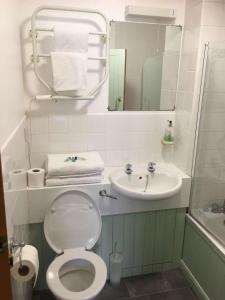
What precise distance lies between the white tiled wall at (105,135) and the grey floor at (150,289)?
3.18 feet

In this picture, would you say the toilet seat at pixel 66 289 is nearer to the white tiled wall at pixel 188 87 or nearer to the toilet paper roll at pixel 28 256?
the toilet paper roll at pixel 28 256

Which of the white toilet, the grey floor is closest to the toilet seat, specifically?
the white toilet

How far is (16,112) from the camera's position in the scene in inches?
63.9

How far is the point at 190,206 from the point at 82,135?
3.44 ft

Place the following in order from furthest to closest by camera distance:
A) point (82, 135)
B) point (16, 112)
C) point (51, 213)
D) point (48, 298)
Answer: point (82, 135)
point (48, 298)
point (51, 213)
point (16, 112)

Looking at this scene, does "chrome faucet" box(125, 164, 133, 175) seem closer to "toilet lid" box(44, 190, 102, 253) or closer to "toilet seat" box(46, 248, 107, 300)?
"toilet lid" box(44, 190, 102, 253)

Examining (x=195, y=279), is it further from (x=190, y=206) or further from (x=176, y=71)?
(x=176, y=71)

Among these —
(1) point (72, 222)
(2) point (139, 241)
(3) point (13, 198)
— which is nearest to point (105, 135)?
(1) point (72, 222)

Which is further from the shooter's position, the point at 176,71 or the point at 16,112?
the point at 176,71

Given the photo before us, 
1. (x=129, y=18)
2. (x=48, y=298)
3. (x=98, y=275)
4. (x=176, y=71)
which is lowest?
(x=48, y=298)

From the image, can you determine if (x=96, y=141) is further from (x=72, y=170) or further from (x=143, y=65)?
(x=143, y=65)

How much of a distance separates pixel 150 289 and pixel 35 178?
124 cm

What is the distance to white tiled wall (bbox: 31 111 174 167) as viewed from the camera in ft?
6.85

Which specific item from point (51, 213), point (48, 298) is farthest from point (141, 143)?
point (48, 298)
